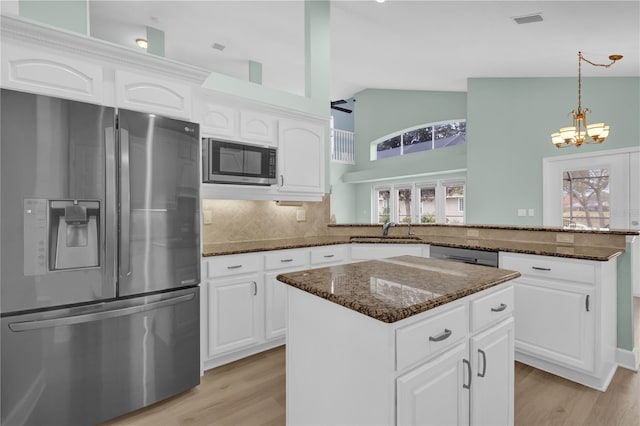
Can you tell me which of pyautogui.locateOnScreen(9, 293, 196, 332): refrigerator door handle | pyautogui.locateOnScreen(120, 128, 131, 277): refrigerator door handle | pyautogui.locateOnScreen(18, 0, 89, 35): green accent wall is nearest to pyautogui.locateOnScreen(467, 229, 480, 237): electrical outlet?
pyautogui.locateOnScreen(9, 293, 196, 332): refrigerator door handle

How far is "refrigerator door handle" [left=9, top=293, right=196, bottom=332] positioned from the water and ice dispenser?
0.26m

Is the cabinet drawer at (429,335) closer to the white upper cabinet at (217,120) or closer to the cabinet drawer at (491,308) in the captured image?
the cabinet drawer at (491,308)

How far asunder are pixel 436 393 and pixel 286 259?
183 cm

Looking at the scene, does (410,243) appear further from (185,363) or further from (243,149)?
(185,363)

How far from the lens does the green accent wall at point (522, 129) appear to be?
4.48m

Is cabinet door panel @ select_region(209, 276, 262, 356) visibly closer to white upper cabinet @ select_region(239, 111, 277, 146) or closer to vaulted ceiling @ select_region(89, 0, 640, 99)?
white upper cabinet @ select_region(239, 111, 277, 146)

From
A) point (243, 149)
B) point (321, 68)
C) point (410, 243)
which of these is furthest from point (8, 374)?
point (321, 68)

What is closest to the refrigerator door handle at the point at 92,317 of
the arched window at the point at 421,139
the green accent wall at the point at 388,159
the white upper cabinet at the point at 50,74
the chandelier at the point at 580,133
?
the white upper cabinet at the point at 50,74

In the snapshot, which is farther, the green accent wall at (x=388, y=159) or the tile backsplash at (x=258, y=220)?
the green accent wall at (x=388, y=159)

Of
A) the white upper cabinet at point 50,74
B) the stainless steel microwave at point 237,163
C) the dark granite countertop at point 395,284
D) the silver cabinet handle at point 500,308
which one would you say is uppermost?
the white upper cabinet at point 50,74

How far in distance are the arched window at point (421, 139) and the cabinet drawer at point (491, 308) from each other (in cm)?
642

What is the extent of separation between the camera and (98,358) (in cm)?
176

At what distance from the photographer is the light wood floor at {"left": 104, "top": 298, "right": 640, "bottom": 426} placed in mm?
1857

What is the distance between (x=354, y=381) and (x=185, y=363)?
4.79 feet
